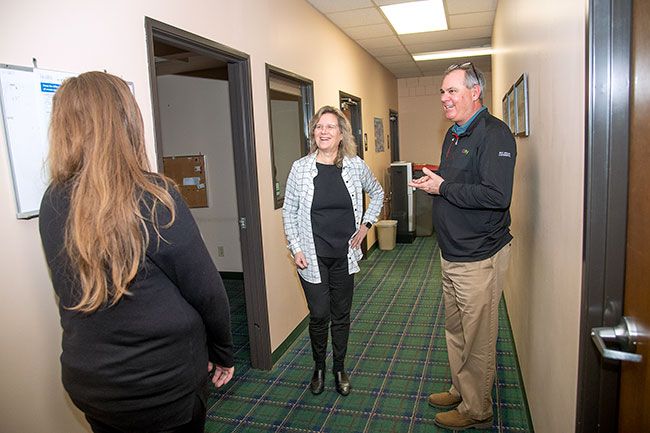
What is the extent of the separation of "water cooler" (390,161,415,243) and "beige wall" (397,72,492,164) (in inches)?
67.4

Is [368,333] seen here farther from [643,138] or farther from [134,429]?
[643,138]

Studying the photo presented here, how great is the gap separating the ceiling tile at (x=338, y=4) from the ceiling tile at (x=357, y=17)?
110 mm

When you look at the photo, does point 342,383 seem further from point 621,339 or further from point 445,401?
point 621,339

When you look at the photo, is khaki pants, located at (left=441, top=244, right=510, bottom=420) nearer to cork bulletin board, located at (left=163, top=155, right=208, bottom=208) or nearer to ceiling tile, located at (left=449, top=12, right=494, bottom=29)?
ceiling tile, located at (left=449, top=12, right=494, bottom=29)

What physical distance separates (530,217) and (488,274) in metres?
0.44

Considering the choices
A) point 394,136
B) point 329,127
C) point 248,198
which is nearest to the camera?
point 329,127

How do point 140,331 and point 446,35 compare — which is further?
point 446,35

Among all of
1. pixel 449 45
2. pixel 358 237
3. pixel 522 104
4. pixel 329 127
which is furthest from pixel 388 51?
pixel 358 237

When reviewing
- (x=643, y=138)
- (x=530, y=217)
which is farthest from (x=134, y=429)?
(x=530, y=217)

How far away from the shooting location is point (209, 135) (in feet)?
16.3

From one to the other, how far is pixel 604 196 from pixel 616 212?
46 mm

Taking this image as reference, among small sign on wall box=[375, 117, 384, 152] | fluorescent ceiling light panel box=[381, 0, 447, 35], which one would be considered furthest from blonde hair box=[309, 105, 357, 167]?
small sign on wall box=[375, 117, 384, 152]

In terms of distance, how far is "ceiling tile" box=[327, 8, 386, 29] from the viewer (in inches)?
159

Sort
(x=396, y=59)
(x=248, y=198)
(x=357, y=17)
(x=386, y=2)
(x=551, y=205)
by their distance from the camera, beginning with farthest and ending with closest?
(x=396, y=59) → (x=357, y=17) → (x=386, y=2) → (x=248, y=198) → (x=551, y=205)
